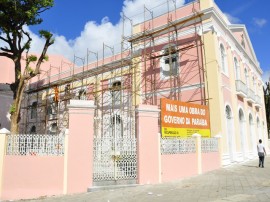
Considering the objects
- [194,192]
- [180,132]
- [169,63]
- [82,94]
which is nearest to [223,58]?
[169,63]

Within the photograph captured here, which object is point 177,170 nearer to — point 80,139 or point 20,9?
point 80,139

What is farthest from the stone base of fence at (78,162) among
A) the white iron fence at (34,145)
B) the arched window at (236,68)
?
the arched window at (236,68)

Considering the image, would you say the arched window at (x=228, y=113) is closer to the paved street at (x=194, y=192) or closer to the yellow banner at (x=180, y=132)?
the yellow banner at (x=180, y=132)

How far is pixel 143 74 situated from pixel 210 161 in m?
7.08

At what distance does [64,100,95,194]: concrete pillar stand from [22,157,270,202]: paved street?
1.45 ft

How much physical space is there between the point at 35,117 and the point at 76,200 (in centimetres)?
1764

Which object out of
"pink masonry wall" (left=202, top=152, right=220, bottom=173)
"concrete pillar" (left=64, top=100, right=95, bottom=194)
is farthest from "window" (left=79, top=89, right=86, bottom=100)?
"concrete pillar" (left=64, top=100, right=95, bottom=194)

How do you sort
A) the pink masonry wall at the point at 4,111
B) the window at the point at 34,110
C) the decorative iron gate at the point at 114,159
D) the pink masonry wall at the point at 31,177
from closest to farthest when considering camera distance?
1. the pink masonry wall at the point at 31,177
2. the decorative iron gate at the point at 114,159
3. the pink masonry wall at the point at 4,111
4. the window at the point at 34,110

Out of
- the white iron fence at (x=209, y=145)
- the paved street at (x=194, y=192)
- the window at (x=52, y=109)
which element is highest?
the window at (x=52, y=109)

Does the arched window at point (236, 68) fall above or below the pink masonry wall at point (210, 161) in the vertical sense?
above

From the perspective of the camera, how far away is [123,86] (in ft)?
58.2

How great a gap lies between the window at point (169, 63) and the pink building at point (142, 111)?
0.06 m

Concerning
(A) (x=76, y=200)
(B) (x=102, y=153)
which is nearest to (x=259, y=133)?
(B) (x=102, y=153)

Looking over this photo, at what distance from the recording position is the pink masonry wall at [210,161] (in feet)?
38.4
